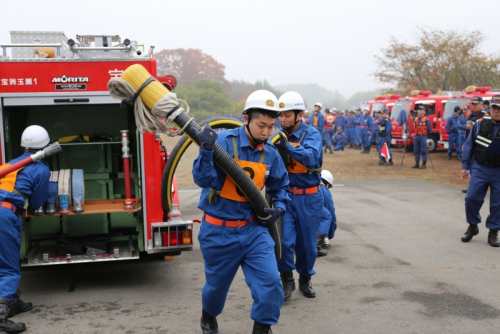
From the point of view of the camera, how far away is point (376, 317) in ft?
16.7

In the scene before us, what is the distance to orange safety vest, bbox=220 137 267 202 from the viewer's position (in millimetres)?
4137

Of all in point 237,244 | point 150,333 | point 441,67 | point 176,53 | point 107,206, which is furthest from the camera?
point 176,53

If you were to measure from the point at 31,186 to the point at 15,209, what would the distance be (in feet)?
0.86

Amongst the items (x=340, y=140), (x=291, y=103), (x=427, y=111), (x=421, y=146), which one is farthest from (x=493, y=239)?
(x=340, y=140)

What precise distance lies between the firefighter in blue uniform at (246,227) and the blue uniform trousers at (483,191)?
15.3 feet

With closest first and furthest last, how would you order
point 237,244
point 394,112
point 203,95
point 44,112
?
point 237,244
point 44,112
point 394,112
point 203,95

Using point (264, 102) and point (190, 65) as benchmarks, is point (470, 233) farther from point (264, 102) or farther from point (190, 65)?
point (190, 65)

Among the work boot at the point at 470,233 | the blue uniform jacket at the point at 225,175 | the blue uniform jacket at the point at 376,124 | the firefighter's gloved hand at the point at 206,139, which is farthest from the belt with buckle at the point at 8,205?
the blue uniform jacket at the point at 376,124

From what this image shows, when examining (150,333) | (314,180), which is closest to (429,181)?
(314,180)

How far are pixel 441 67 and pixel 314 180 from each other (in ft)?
109

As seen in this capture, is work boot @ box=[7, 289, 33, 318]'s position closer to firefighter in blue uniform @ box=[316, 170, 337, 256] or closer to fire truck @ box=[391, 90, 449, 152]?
firefighter in blue uniform @ box=[316, 170, 337, 256]

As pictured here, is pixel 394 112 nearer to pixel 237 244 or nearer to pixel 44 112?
pixel 44 112

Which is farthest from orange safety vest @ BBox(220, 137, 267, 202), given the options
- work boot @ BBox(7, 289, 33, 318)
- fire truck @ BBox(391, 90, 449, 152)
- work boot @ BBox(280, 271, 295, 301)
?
fire truck @ BBox(391, 90, 449, 152)

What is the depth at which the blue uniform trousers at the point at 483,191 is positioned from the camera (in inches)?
303
